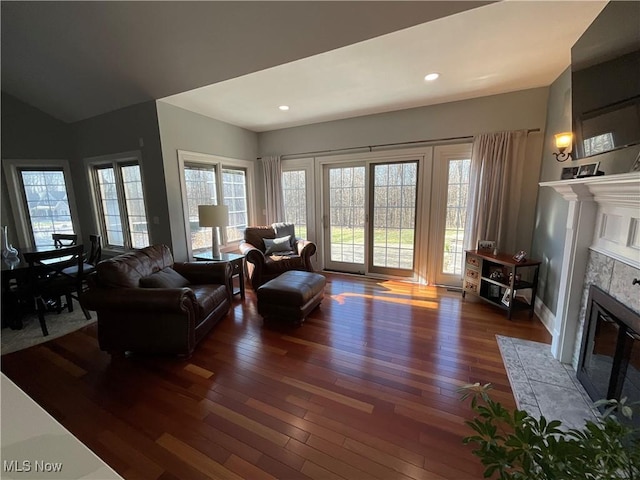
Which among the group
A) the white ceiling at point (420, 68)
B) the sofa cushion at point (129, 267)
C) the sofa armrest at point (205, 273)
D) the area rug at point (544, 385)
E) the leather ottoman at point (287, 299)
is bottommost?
the area rug at point (544, 385)

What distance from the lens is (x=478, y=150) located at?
3.38 metres

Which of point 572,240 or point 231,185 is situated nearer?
point 572,240

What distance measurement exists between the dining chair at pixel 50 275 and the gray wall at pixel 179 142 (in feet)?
3.33

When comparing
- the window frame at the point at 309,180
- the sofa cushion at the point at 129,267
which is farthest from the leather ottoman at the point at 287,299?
the window frame at the point at 309,180

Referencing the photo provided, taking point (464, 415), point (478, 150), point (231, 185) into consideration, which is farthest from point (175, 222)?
point (478, 150)

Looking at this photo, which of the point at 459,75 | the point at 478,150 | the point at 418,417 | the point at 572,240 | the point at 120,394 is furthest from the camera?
the point at 478,150

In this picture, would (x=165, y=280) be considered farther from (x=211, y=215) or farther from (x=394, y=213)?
(x=394, y=213)

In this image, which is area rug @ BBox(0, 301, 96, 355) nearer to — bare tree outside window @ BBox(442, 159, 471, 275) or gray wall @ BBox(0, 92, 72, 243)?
gray wall @ BBox(0, 92, 72, 243)

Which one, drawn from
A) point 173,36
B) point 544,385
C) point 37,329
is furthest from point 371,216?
point 37,329

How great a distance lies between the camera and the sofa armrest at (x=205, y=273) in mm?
2963

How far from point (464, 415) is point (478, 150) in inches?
120

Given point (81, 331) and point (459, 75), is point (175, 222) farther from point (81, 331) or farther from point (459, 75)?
point (459, 75)
